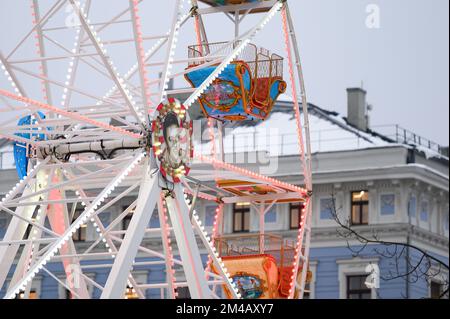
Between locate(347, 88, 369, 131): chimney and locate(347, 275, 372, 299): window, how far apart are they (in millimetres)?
6438

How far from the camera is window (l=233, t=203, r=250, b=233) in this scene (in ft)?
207

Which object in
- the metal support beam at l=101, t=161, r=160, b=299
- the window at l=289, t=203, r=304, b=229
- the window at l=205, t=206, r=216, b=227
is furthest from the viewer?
the window at l=205, t=206, r=216, b=227

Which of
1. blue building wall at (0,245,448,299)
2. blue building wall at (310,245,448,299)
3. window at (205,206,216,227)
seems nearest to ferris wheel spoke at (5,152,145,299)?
blue building wall at (0,245,448,299)

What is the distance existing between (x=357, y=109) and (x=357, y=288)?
25.8ft

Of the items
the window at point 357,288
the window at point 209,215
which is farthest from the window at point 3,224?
the window at point 357,288

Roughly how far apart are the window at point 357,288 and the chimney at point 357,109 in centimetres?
644

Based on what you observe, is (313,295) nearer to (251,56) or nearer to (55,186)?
Answer: (251,56)

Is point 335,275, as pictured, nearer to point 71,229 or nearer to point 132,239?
point 71,229

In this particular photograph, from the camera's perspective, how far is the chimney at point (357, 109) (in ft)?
213

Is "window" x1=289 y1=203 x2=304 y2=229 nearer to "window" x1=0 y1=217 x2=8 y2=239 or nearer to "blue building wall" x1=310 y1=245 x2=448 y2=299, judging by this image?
"blue building wall" x1=310 y1=245 x2=448 y2=299

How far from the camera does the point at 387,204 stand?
6062 centimetres

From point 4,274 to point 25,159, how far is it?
2531mm
